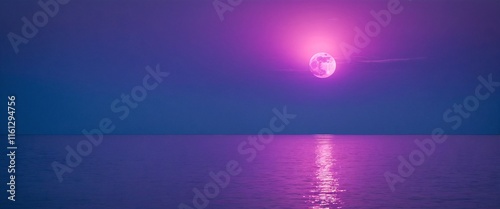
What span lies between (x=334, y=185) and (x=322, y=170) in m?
4.29

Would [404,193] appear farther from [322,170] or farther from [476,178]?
[322,170]

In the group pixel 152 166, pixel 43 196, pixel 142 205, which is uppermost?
pixel 152 166

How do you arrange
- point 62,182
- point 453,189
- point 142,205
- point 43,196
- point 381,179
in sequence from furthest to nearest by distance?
point 381,179 → point 62,182 → point 453,189 → point 43,196 → point 142,205

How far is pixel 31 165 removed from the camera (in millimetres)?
21703

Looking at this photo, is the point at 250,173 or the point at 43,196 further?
the point at 250,173

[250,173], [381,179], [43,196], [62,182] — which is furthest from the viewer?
[250,173]

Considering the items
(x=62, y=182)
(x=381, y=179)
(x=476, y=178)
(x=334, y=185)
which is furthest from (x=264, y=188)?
(x=476, y=178)

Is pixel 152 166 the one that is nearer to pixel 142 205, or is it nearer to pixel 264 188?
pixel 264 188

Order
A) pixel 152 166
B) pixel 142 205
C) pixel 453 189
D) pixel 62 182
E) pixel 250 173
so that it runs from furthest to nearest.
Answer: pixel 152 166, pixel 250 173, pixel 62 182, pixel 453 189, pixel 142 205

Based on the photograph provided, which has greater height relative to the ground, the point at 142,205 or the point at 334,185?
the point at 334,185

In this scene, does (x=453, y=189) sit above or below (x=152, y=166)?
below

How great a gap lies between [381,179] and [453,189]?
2.81 metres

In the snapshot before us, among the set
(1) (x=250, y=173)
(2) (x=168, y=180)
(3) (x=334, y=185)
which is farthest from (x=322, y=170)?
(2) (x=168, y=180)

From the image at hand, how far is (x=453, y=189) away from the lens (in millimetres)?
14805
